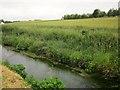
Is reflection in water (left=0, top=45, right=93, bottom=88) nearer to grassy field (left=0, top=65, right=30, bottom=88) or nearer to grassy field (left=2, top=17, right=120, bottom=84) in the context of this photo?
grassy field (left=2, top=17, right=120, bottom=84)

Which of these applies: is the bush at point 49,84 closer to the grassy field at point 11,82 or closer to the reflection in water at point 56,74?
the grassy field at point 11,82

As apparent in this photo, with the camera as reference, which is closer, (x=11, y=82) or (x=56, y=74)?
(x=11, y=82)

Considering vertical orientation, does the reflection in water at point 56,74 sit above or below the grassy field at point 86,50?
below

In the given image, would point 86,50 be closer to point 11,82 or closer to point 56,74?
point 56,74

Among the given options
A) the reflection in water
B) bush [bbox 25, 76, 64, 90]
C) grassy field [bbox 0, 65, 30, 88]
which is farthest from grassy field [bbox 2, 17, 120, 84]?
grassy field [bbox 0, 65, 30, 88]

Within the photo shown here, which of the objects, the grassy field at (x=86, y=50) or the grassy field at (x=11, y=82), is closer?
the grassy field at (x=11, y=82)

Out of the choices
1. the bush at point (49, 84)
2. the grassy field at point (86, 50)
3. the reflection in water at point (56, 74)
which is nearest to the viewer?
the bush at point (49, 84)

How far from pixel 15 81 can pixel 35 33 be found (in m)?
24.7

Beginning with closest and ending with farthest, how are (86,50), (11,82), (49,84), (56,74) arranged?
(49,84) < (11,82) < (56,74) < (86,50)

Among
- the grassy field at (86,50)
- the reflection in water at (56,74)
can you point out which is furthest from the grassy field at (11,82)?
the grassy field at (86,50)

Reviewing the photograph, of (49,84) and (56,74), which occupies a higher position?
(49,84)

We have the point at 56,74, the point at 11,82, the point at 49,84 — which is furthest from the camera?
the point at 56,74

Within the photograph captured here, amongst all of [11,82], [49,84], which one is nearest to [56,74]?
[11,82]

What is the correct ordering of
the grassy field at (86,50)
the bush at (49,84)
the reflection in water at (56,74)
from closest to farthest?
the bush at (49,84) < the reflection in water at (56,74) < the grassy field at (86,50)
